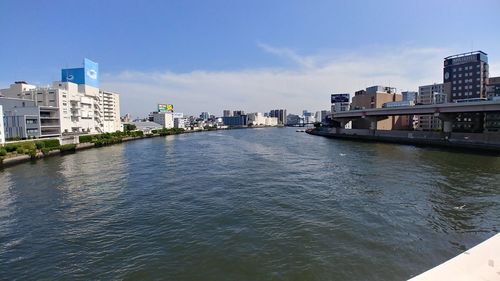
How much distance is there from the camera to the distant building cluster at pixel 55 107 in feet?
119

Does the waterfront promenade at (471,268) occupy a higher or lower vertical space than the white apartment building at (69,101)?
lower

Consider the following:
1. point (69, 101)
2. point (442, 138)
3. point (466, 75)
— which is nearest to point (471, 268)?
point (442, 138)

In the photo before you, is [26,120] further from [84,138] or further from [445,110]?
[445,110]

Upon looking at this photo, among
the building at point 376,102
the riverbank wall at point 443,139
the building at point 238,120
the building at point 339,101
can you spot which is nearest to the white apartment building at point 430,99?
the building at point 376,102

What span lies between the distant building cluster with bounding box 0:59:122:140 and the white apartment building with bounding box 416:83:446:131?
2649 inches

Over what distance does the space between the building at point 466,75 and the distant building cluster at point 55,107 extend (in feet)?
259

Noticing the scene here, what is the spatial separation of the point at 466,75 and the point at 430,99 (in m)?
10.2

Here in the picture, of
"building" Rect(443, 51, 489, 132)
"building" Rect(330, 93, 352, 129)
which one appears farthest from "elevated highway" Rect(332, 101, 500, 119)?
"building" Rect(330, 93, 352, 129)

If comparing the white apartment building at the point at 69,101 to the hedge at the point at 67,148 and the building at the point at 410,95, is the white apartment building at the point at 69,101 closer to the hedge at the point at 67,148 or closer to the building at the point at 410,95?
the hedge at the point at 67,148

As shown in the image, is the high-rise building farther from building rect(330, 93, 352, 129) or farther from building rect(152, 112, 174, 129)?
building rect(330, 93, 352, 129)

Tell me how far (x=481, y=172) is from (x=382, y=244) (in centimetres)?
1421

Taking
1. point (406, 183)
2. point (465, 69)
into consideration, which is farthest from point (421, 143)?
point (465, 69)

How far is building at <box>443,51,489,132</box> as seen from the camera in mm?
61094

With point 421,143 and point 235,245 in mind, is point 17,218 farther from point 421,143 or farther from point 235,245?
point 421,143
